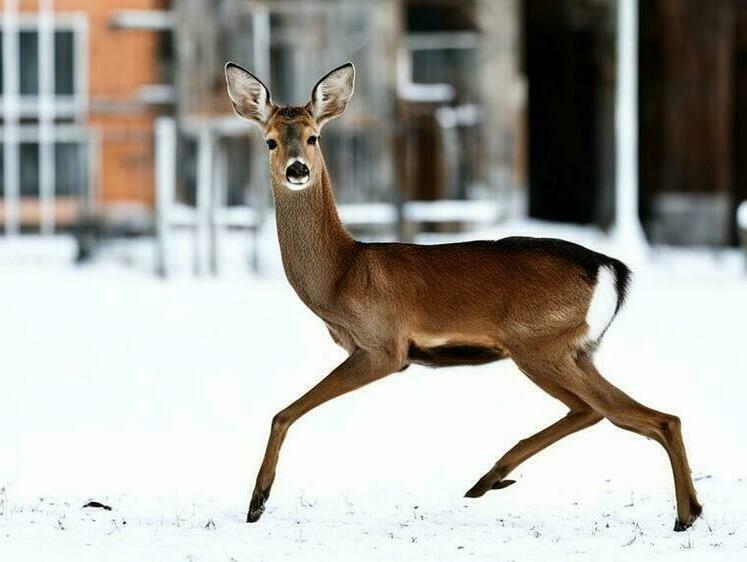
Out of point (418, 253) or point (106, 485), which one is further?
point (106, 485)

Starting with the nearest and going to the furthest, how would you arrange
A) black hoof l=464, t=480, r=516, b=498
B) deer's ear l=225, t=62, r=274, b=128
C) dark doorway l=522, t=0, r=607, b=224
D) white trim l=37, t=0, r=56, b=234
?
1. deer's ear l=225, t=62, r=274, b=128
2. black hoof l=464, t=480, r=516, b=498
3. white trim l=37, t=0, r=56, b=234
4. dark doorway l=522, t=0, r=607, b=224

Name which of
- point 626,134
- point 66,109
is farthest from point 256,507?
point 66,109

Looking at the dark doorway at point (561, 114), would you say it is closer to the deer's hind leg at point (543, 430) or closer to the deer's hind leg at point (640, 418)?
the deer's hind leg at point (543, 430)

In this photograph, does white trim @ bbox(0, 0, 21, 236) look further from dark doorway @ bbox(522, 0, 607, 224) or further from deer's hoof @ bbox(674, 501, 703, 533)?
deer's hoof @ bbox(674, 501, 703, 533)

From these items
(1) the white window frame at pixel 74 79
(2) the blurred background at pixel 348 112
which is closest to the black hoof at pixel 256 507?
(2) the blurred background at pixel 348 112

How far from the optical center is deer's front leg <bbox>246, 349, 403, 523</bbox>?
6020 millimetres

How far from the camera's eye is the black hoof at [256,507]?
6.06 meters

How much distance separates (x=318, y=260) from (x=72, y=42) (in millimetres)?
14059

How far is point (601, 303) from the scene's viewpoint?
20.2 feet

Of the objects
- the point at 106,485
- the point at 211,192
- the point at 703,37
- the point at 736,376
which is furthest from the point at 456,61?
the point at 106,485

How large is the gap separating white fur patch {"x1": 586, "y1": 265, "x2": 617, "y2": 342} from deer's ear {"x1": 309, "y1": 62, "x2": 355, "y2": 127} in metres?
1.19

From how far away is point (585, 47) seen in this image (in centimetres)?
2392

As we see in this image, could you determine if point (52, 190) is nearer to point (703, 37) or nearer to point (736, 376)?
point (703, 37)

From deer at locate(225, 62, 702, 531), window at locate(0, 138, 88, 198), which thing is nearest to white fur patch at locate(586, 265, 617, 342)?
deer at locate(225, 62, 702, 531)
